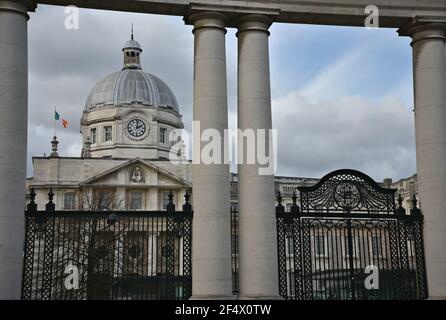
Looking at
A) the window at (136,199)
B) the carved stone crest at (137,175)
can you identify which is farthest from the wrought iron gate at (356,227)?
the carved stone crest at (137,175)

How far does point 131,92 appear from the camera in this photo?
356 ft

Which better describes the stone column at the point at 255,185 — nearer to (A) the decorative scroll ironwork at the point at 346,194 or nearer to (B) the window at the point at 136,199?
(A) the decorative scroll ironwork at the point at 346,194

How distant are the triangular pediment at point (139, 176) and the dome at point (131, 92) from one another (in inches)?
977

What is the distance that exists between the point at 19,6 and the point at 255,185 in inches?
339

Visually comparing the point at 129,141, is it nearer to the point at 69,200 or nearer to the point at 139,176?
the point at 139,176

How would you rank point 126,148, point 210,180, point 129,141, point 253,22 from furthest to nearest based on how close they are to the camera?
point 129,141 → point 126,148 → point 253,22 → point 210,180

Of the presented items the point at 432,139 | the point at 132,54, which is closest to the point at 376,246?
the point at 432,139

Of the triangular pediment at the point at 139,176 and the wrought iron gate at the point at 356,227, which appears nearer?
the wrought iron gate at the point at 356,227

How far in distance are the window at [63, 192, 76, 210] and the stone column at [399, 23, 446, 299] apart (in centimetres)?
5793

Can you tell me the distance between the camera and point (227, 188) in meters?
18.5

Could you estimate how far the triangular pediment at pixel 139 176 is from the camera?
271 feet

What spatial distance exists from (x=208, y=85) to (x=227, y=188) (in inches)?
124

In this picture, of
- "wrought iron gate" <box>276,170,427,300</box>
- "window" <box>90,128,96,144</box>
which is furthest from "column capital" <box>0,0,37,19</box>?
"window" <box>90,128,96,144</box>

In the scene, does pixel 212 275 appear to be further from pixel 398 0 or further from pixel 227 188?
pixel 398 0
